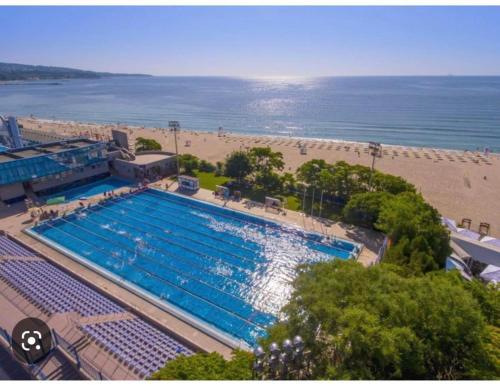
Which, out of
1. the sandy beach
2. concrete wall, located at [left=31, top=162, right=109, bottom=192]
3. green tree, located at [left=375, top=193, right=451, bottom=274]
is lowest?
the sandy beach

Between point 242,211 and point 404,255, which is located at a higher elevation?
point 404,255

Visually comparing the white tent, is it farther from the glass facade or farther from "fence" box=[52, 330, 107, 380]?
the glass facade

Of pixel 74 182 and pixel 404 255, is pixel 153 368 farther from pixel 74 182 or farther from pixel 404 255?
pixel 74 182

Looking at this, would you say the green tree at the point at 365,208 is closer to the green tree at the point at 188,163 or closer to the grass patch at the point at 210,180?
the grass patch at the point at 210,180

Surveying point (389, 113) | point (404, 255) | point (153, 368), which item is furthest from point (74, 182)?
point (389, 113)

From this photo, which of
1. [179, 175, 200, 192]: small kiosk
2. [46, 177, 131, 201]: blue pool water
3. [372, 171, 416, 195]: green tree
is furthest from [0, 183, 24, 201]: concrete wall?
[372, 171, 416, 195]: green tree

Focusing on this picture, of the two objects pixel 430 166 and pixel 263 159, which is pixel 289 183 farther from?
pixel 430 166
